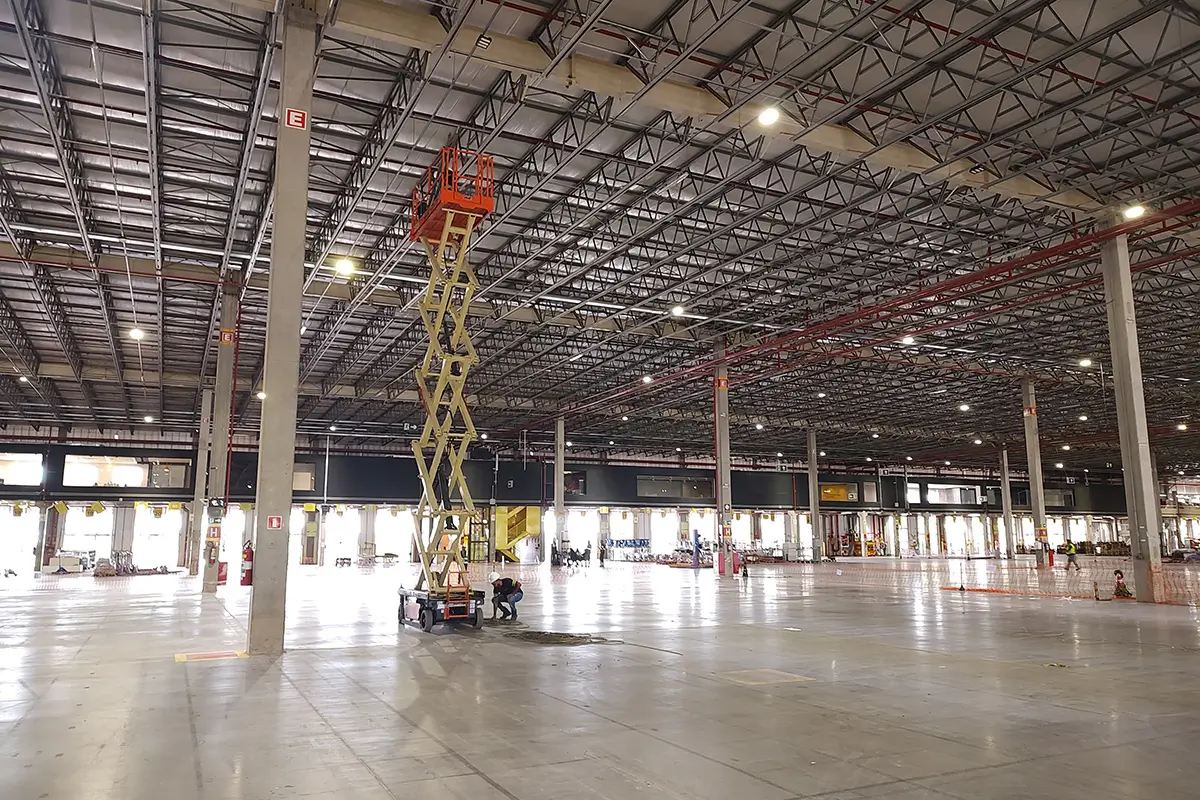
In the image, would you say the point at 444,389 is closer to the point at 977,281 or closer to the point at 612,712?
the point at 612,712

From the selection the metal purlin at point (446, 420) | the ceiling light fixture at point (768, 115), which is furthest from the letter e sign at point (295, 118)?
the ceiling light fixture at point (768, 115)

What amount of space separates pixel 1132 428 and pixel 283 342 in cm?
2273

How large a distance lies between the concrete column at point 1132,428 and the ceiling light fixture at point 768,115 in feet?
42.6

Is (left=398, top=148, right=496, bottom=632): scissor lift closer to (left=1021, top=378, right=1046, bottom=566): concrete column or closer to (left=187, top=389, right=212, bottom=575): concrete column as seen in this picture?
(left=187, top=389, right=212, bottom=575): concrete column

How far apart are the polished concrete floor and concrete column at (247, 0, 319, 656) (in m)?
1.08

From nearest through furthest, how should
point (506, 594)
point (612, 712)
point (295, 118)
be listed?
point (612, 712) < point (295, 118) < point (506, 594)

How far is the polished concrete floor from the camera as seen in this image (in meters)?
6.03

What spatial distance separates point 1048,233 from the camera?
25.7 meters

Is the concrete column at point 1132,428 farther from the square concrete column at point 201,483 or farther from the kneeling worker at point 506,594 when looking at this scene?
the square concrete column at point 201,483

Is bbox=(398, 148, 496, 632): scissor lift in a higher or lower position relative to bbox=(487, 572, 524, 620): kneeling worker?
higher

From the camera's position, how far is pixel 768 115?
17.1 metres

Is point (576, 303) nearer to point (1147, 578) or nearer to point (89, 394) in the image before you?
point (1147, 578)

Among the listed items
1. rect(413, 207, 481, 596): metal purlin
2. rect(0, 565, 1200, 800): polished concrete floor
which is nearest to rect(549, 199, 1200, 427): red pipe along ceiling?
rect(0, 565, 1200, 800): polished concrete floor

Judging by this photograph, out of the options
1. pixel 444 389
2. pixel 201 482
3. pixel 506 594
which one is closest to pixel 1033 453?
pixel 506 594
